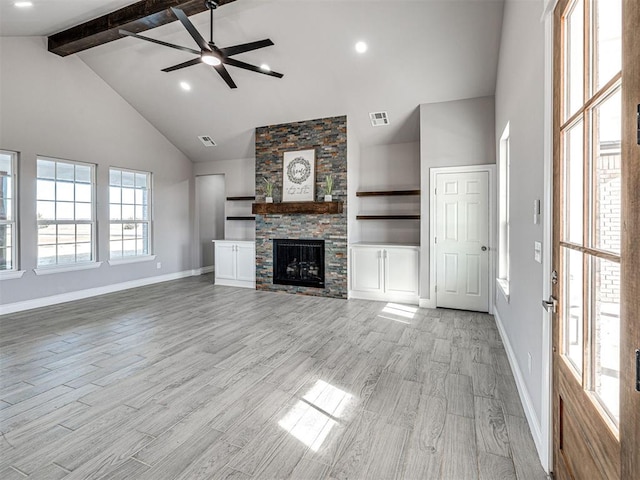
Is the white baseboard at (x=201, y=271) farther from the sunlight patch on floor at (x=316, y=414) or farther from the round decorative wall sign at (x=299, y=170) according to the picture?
the sunlight patch on floor at (x=316, y=414)

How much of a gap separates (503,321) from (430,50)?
337 cm

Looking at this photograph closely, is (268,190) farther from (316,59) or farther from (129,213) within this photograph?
(129,213)

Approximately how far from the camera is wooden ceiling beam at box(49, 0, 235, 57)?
13.3 feet

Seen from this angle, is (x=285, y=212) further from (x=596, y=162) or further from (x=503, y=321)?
(x=596, y=162)

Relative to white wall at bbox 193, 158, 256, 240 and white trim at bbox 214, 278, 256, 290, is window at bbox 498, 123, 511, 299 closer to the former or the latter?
white trim at bbox 214, 278, 256, 290

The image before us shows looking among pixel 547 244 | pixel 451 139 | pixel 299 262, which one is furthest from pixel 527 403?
pixel 299 262

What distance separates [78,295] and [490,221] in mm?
6551

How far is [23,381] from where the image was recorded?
2740 millimetres

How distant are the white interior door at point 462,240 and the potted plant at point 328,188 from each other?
174 cm

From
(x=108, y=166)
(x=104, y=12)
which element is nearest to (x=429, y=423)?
(x=104, y=12)

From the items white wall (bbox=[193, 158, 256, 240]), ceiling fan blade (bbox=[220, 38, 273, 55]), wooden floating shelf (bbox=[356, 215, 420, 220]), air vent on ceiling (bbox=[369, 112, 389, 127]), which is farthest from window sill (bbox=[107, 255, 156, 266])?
air vent on ceiling (bbox=[369, 112, 389, 127])

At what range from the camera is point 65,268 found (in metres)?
5.47

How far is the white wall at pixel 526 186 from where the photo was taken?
76.2 inches

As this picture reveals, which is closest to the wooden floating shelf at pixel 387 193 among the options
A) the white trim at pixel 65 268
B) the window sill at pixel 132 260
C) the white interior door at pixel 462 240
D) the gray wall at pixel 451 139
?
the gray wall at pixel 451 139
